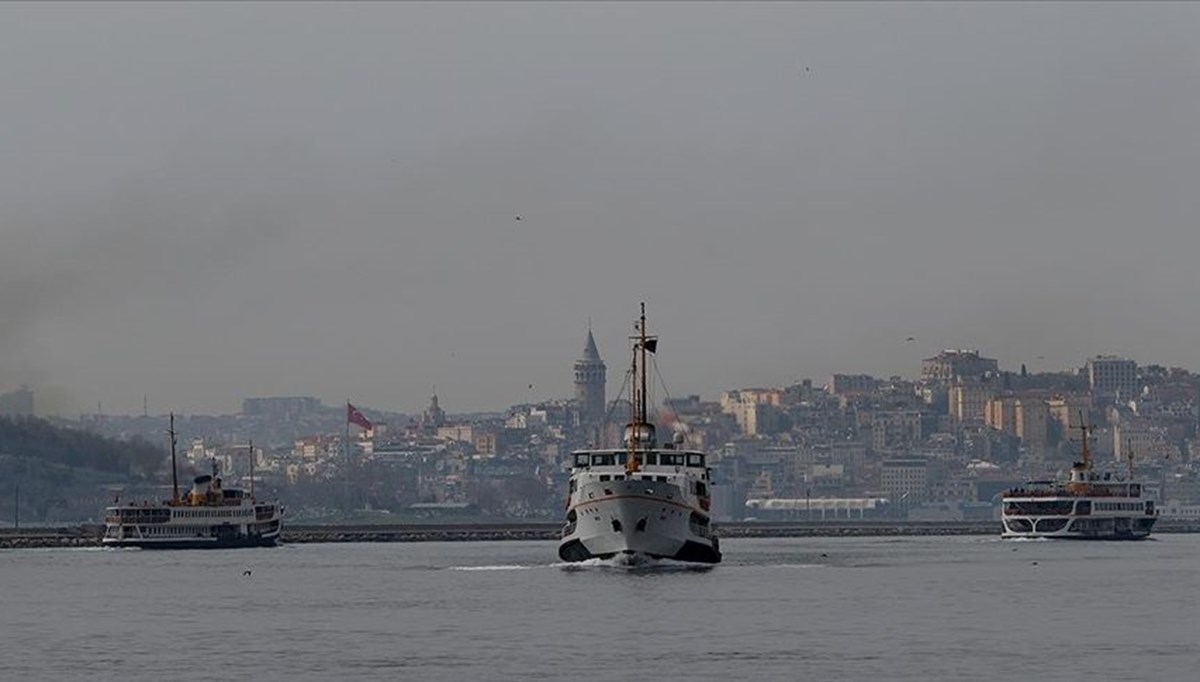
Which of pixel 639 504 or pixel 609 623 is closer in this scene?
pixel 609 623

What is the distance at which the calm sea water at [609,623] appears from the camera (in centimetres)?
8225

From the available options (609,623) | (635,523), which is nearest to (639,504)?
(635,523)

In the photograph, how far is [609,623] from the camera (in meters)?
97.2

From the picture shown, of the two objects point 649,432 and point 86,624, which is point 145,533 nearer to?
point 649,432

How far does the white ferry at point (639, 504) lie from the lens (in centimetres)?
12862

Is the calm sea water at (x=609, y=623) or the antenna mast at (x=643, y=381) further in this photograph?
the antenna mast at (x=643, y=381)

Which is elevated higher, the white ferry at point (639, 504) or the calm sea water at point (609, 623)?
the white ferry at point (639, 504)

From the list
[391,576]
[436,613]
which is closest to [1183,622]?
[436,613]

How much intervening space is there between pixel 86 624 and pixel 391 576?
40.7 meters

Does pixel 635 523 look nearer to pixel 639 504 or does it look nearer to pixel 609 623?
pixel 639 504

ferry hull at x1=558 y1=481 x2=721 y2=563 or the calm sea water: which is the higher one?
ferry hull at x1=558 y1=481 x2=721 y2=563

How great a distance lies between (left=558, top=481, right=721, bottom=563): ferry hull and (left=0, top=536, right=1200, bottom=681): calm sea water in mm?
1592

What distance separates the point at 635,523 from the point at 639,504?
1135 mm

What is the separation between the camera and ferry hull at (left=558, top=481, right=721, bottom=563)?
128 m
